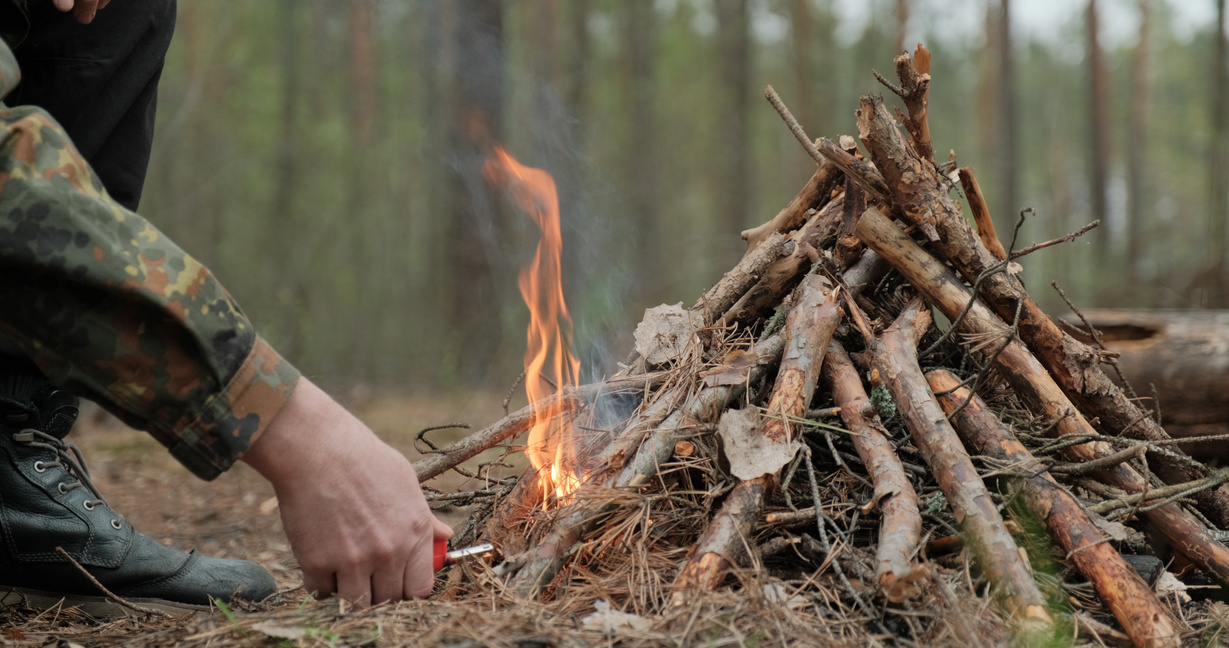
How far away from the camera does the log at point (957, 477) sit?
1.63 metres

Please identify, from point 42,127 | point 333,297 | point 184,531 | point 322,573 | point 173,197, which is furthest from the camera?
point 333,297

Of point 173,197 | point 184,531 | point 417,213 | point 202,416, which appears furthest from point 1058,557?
point 417,213

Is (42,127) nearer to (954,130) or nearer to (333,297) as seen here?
(333,297)

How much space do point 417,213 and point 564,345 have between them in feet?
60.3

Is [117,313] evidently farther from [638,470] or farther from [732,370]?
[732,370]

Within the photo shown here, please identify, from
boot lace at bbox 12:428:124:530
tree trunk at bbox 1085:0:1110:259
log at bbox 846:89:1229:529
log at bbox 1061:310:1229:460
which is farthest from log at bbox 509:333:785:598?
tree trunk at bbox 1085:0:1110:259

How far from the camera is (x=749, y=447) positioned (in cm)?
191

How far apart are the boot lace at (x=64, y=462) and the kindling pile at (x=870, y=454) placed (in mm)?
978

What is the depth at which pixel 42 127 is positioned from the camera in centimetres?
126

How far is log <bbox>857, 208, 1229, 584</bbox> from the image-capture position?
2.02 meters

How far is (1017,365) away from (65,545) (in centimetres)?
281

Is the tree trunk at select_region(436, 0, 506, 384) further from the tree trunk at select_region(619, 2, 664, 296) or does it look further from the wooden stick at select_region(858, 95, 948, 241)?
the wooden stick at select_region(858, 95, 948, 241)

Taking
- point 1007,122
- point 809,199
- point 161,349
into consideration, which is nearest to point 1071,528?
point 809,199

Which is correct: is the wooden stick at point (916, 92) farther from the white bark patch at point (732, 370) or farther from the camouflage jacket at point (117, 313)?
the camouflage jacket at point (117, 313)
